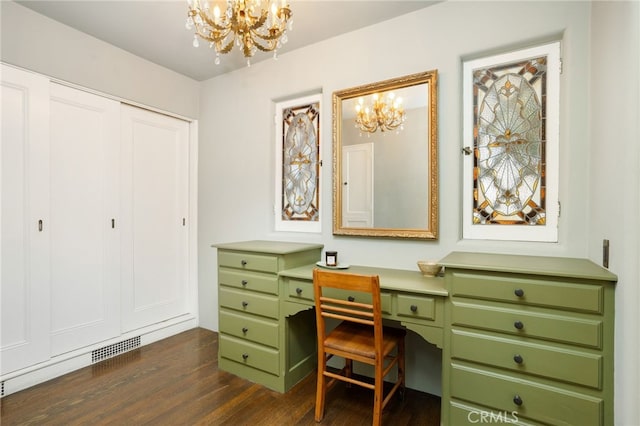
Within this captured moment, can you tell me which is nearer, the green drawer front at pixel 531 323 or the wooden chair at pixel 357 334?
the green drawer front at pixel 531 323

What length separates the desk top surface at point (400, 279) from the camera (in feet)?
5.73

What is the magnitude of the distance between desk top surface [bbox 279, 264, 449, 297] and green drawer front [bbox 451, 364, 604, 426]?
0.42m

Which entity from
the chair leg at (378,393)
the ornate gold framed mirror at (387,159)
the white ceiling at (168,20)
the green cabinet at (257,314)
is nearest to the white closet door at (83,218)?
the white ceiling at (168,20)

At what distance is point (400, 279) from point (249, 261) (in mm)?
1122

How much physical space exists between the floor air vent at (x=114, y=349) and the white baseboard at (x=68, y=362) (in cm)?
3

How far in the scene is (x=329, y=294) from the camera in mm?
2049

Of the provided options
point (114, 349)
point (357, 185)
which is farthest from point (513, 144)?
point (114, 349)

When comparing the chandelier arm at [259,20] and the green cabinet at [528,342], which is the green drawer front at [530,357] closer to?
the green cabinet at [528,342]

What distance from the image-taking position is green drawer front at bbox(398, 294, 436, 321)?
5.67 feet

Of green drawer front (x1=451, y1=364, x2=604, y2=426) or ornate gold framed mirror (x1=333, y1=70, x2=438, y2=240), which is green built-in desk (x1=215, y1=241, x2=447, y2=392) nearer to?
ornate gold framed mirror (x1=333, y1=70, x2=438, y2=240)

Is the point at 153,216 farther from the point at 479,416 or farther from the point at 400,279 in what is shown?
the point at 479,416

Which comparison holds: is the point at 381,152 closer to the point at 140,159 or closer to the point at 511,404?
the point at 511,404

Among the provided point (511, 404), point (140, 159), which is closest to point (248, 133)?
point (140, 159)

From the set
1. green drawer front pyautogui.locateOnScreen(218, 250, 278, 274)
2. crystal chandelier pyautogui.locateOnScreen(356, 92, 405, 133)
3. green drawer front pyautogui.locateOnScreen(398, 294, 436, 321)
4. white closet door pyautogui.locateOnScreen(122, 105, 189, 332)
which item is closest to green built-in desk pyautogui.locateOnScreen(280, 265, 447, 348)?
green drawer front pyautogui.locateOnScreen(398, 294, 436, 321)
